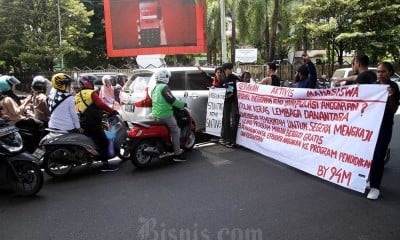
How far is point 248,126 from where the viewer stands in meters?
8.05

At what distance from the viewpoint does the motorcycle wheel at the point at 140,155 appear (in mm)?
6947

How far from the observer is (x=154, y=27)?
32.0 m

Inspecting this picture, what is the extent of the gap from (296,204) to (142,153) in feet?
9.73

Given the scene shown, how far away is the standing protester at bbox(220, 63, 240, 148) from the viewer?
8.43 meters

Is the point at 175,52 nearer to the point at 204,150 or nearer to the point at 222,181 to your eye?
the point at 204,150

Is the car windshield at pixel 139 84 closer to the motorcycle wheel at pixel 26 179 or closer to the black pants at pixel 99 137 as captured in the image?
the black pants at pixel 99 137

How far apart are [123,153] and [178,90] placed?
2.39m

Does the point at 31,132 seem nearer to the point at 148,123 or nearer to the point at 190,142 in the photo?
the point at 148,123

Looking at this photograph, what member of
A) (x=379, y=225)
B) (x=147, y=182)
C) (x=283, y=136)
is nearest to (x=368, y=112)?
(x=379, y=225)

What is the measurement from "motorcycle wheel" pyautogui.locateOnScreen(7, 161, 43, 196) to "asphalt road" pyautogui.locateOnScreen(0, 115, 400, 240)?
140 millimetres

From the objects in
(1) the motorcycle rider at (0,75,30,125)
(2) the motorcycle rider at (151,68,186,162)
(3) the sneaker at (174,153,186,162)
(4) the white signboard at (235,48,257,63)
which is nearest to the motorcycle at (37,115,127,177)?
(1) the motorcycle rider at (0,75,30,125)

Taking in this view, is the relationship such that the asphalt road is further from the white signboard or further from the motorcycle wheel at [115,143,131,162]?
the white signboard

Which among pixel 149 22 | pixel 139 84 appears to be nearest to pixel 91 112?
pixel 139 84

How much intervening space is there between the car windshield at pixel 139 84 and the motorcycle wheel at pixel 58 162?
8.89 feet
